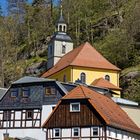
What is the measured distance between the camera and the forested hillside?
79.4 meters

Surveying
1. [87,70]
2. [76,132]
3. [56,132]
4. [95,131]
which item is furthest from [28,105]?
[87,70]

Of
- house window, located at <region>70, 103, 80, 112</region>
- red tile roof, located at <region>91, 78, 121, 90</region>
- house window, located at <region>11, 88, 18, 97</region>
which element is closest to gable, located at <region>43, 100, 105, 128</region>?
house window, located at <region>70, 103, 80, 112</region>

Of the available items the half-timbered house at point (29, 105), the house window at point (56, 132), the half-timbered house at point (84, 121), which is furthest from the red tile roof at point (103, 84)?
the house window at point (56, 132)

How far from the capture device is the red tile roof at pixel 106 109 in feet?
158

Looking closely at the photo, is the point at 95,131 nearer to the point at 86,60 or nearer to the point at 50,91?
the point at 50,91

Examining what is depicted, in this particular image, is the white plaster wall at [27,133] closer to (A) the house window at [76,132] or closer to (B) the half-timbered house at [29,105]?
(B) the half-timbered house at [29,105]

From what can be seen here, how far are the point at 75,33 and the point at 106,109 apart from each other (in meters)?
51.7

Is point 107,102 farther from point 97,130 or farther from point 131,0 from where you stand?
point 131,0

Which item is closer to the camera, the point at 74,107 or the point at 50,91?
the point at 74,107

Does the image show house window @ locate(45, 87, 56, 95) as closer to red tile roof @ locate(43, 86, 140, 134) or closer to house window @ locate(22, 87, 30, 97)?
house window @ locate(22, 87, 30, 97)

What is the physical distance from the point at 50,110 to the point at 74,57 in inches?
819

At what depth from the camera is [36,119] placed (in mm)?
55125

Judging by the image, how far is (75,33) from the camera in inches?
3962

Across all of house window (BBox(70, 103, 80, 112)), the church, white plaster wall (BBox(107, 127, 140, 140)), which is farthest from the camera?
the church
